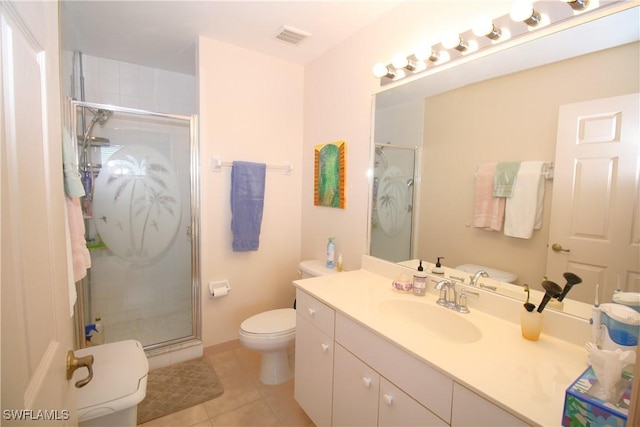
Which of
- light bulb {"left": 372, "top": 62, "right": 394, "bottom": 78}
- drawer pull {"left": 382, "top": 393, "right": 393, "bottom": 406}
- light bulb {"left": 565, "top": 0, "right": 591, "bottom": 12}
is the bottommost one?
drawer pull {"left": 382, "top": 393, "right": 393, "bottom": 406}

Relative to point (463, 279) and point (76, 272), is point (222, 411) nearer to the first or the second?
point (76, 272)

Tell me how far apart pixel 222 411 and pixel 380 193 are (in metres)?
1.66

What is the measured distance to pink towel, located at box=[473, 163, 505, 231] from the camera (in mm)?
1360

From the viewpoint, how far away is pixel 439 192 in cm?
160

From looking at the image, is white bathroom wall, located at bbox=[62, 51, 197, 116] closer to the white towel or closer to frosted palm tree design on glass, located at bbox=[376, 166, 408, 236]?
frosted palm tree design on glass, located at bbox=[376, 166, 408, 236]

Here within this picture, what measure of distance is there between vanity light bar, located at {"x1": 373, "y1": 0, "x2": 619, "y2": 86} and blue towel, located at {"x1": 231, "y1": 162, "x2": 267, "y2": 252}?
1303 millimetres

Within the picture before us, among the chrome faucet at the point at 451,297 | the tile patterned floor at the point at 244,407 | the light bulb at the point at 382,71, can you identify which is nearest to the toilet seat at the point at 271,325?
the tile patterned floor at the point at 244,407

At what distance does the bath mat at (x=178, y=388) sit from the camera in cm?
177

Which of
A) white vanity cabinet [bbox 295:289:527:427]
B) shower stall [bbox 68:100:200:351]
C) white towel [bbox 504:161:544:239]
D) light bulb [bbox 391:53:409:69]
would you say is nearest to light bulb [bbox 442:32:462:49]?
light bulb [bbox 391:53:409:69]

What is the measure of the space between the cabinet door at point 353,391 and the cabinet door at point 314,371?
56mm

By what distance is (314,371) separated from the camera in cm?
153

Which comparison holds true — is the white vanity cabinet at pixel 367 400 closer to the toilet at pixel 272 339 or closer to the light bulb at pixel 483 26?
the toilet at pixel 272 339

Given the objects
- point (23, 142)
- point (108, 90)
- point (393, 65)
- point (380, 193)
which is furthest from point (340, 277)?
point (108, 90)

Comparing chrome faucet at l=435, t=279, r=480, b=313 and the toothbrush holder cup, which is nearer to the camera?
the toothbrush holder cup
